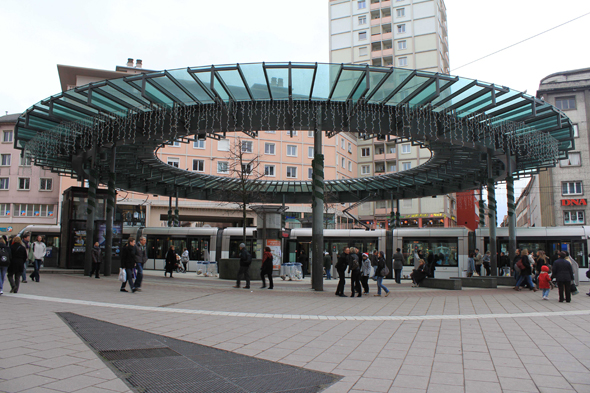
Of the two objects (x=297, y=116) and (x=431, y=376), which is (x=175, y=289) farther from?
(x=431, y=376)

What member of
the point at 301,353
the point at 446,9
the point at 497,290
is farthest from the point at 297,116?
the point at 446,9

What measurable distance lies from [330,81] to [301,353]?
1049cm

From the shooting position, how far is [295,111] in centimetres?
1605

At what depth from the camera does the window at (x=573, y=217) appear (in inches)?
1727

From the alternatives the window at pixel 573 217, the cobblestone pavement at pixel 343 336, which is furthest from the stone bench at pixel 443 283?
the window at pixel 573 217

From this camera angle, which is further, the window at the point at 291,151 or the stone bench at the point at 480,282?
the window at the point at 291,151

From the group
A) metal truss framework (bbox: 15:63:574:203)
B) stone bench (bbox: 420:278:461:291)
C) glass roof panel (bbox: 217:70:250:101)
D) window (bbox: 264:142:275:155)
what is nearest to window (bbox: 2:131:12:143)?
window (bbox: 264:142:275:155)

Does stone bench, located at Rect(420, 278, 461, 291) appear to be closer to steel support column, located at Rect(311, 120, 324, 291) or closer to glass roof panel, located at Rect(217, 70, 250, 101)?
steel support column, located at Rect(311, 120, 324, 291)

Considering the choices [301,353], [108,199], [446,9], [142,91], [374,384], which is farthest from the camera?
[446,9]

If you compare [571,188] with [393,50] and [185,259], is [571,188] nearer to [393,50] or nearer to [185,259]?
[393,50]

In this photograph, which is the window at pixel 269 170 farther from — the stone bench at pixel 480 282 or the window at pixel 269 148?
the stone bench at pixel 480 282

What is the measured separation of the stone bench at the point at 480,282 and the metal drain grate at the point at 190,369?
1334 centimetres

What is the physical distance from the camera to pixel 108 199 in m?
20.8

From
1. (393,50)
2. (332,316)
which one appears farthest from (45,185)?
(332,316)
